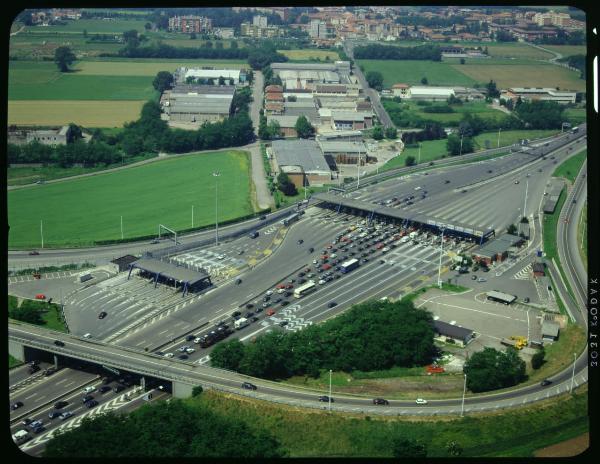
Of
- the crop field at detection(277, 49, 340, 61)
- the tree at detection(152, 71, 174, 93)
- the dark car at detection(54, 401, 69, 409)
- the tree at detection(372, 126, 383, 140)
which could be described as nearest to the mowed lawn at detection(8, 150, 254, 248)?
the tree at detection(372, 126, 383, 140)

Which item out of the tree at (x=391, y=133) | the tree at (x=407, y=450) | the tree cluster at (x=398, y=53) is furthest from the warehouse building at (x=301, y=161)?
the tree cluster at (x=398, y=53)

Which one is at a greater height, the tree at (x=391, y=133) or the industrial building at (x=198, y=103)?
the industrial building at (x=198, y=103)

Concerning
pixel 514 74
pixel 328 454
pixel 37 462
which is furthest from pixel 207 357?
pixel 514 74

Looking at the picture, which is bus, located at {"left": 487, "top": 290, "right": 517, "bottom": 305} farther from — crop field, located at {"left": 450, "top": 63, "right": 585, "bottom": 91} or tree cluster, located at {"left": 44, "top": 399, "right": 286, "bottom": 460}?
crop field, located at {"left": 450, "top": 63, "right": 585, "bottom": 91}

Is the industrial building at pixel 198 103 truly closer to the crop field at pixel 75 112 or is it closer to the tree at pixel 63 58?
the crop field at pixel 75 112

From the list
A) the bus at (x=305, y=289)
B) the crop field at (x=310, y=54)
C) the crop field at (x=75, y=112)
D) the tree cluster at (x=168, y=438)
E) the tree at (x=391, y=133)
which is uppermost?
the crop field at (x=310, y=54)

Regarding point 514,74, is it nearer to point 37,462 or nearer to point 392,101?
point 392,101
